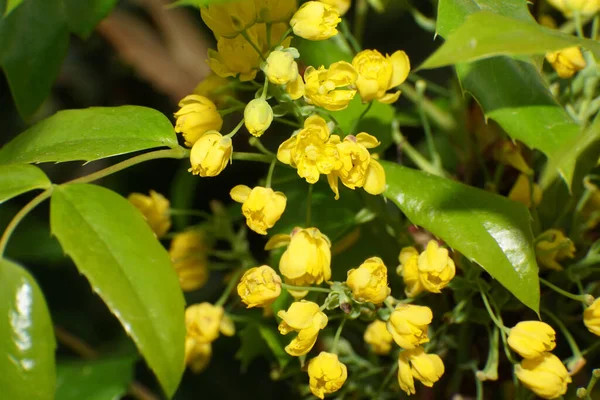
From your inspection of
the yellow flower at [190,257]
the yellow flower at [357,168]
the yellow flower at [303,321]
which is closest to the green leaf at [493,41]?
the yellow flower at [357,168]

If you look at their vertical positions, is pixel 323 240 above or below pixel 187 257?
above

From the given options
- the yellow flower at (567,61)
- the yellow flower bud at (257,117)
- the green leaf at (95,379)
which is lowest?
the green leaf at (95,379)

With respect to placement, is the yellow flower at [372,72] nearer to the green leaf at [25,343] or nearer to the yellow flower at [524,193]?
the yellow flower at [524,193]

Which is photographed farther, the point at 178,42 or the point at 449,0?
the point at 178,42

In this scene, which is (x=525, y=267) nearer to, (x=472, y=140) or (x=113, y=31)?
(x=472, y=140)

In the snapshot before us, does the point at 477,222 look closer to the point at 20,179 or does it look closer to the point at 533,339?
the point at 533,339

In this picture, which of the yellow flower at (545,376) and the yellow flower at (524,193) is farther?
the yellow flower at (524,193)

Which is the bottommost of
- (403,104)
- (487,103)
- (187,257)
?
(403,104)

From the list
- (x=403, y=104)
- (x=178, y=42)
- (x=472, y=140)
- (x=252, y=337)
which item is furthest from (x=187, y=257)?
(x=178, y=42)
